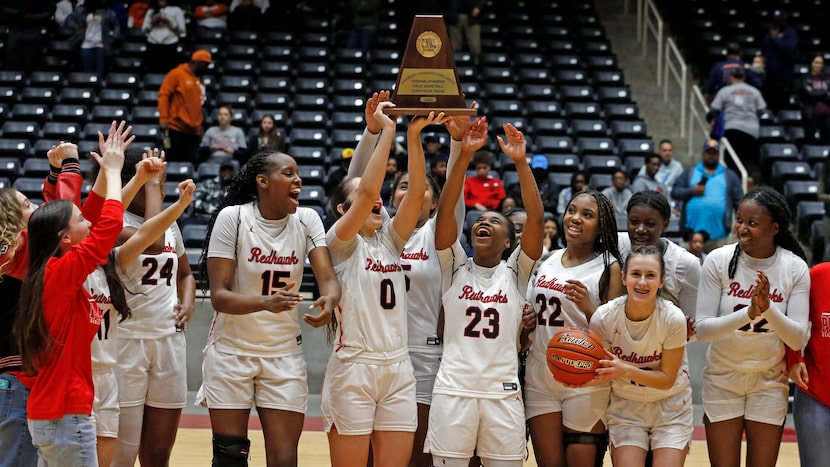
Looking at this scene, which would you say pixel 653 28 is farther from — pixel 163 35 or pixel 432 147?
pixel 163 35

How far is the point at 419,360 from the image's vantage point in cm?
495

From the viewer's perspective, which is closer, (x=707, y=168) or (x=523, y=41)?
(x=707, y=168)

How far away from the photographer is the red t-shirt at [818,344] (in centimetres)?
470

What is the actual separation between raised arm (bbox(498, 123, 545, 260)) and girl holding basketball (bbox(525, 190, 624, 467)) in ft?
0.51

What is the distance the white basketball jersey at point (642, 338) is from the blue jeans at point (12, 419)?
2486 millimetres

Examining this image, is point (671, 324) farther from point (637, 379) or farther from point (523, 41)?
point (523, 41)

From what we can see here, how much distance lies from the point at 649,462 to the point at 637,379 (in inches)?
18.7

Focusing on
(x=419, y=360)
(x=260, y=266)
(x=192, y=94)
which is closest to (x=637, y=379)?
(x=419, y=360)

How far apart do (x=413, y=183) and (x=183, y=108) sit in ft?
24.0

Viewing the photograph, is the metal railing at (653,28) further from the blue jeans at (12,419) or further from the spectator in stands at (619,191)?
the blue jeans at (12,419)

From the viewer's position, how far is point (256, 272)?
15.2 ft

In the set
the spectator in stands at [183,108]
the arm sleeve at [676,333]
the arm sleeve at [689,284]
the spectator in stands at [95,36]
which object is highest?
the spectator in stands at [95,36]

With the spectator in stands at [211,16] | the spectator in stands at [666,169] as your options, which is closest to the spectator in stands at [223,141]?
the spectator in stands at [211,16]

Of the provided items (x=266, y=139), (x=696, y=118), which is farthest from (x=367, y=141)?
(x=696, y=118)
